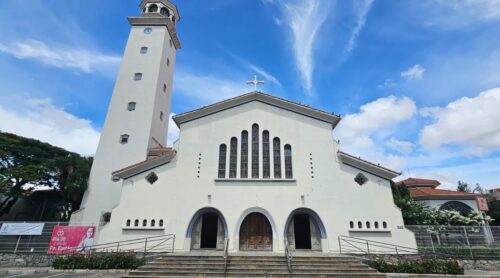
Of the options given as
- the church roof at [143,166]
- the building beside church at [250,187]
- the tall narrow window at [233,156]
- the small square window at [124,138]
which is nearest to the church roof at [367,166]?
the building beside church at [250,187]

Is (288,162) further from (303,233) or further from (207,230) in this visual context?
(207,230)

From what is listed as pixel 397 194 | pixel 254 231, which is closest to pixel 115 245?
pixel 254 231

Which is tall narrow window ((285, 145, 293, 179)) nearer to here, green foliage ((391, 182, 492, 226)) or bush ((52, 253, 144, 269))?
bush ((52, 253, 144, 269))

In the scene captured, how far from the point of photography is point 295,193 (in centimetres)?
1394

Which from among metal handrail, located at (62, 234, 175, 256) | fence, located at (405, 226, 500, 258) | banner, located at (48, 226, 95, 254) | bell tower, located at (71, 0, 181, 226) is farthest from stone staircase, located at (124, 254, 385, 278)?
bell tower, located at (71, 0, 181, 226)

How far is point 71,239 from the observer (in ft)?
44.0

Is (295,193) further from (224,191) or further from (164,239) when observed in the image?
(164,239)

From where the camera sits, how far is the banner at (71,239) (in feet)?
42.8

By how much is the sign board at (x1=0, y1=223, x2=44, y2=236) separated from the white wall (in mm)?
3459

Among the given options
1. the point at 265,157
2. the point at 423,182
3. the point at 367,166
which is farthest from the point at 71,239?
the point at 423,182

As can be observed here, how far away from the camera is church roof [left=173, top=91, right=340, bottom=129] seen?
51.8 feet

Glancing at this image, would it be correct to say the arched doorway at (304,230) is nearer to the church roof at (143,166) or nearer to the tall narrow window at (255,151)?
the tall narrow window at (255,151)

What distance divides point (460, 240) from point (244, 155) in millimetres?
12291

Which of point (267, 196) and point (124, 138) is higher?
point (124, 138)
